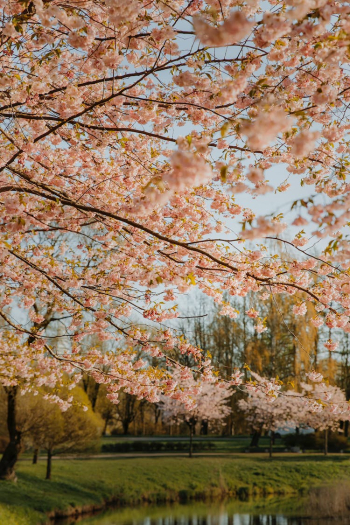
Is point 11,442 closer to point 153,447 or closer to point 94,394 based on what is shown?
point 153,447

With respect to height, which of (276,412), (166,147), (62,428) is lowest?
(62,428)

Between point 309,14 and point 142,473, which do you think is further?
point 142,473

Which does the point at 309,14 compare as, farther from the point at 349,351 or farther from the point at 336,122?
the point at 349,351

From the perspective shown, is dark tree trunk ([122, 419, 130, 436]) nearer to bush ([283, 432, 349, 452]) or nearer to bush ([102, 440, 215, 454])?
bush ([102, 440, 215, 454])

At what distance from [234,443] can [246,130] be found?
26.6 meters

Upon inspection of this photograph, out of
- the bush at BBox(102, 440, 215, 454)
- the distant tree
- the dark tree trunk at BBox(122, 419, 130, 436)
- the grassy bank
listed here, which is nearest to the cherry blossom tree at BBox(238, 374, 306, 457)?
the grassy bank

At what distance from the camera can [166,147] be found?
584cm

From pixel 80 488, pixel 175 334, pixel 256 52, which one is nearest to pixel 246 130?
pixel 256 52

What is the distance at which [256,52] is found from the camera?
3873mm

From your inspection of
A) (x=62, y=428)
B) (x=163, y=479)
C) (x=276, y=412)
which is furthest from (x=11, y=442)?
(x=276, y=412)

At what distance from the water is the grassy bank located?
956mm

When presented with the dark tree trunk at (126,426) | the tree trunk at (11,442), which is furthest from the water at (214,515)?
the dark tree trunk at (126,426)

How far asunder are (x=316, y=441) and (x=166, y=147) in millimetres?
23342

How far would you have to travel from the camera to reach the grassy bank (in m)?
14.7
